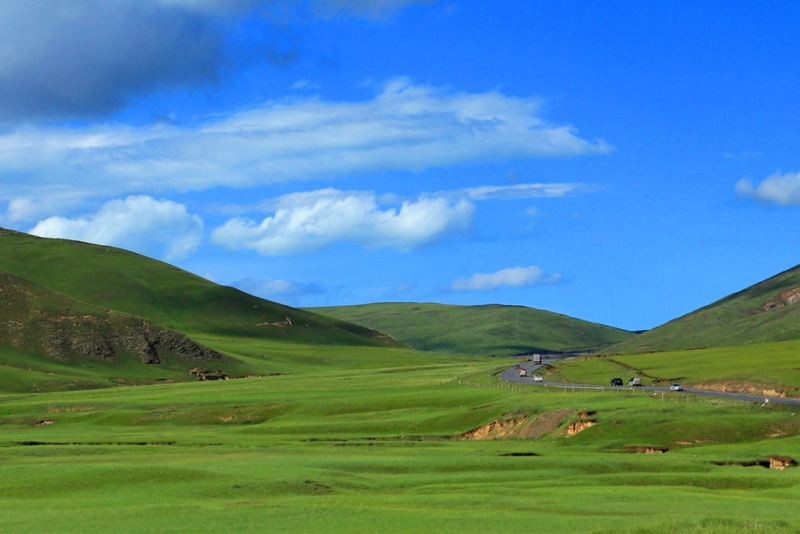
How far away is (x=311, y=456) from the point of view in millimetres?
74750

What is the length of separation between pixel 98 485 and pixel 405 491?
17.0 m

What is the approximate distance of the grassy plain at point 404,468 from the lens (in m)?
46.0

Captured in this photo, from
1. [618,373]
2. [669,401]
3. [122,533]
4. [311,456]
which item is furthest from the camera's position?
[618,373]

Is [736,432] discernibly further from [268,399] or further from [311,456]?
[268,399]

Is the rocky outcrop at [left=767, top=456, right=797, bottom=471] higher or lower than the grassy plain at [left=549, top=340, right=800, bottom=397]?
lower

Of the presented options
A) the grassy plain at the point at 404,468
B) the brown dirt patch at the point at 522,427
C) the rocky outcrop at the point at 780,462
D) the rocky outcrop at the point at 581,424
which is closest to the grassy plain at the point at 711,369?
the grassy plain at the point at 404,468

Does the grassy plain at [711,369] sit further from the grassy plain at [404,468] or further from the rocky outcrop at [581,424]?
the rocky outcrop at [581,424]

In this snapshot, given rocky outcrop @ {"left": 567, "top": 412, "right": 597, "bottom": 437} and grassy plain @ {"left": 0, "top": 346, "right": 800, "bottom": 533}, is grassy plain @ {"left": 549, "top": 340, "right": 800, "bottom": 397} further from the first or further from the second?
rocky outcrop @ {"left": 567, "top": 412, "right": 597, "bottom": 437}

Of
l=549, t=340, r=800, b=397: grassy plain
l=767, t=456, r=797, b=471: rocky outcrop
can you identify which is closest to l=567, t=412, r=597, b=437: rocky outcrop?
l=767, t=456, r=797, b=471: rocky outcrop

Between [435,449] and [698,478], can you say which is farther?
[435,449]

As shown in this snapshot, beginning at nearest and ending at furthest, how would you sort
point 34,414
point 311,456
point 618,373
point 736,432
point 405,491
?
point 405,491, point 311,456, point 736,432, point 34,414, point 618,373

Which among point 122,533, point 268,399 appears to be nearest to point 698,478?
point 122,533

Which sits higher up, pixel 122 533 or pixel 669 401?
pixel 669 401

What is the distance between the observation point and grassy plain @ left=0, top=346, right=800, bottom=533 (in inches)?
1812
